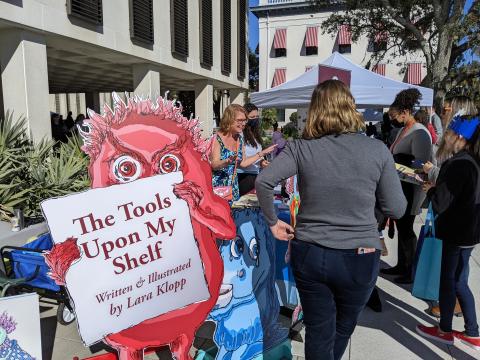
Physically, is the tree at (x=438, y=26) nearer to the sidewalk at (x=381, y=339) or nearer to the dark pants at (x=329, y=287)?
the sidewalk at (x=381, y=339)

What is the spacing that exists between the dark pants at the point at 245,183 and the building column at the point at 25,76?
424cm

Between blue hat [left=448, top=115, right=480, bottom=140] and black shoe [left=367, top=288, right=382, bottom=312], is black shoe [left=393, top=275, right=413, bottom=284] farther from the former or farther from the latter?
blue hat [left=448, top=115, right=480, bottom=140]

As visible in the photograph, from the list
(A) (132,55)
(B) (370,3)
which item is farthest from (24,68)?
(B) (370,3)

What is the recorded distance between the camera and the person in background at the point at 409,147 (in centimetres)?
348

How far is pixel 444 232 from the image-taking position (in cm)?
269

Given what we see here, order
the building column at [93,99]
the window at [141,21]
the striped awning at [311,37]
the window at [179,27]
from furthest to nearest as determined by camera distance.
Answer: the striped awning at [311,37] → the building column at [93,99] → the window at [179,27] → the window at [141,21]

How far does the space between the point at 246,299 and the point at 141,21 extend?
10070mm

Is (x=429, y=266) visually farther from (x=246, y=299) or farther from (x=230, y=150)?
(x=230, y=150)

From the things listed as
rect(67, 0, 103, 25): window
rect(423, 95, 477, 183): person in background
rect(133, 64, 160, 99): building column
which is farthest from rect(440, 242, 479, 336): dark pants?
rect(133, 64, 160, 99): building column

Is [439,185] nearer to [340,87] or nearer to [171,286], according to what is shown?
[340,87]

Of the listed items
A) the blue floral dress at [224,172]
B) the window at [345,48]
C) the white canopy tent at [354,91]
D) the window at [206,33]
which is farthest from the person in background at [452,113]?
the window at [345,48]

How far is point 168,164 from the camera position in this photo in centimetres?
231

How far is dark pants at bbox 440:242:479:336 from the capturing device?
2709mm

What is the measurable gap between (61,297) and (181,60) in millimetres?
11865
